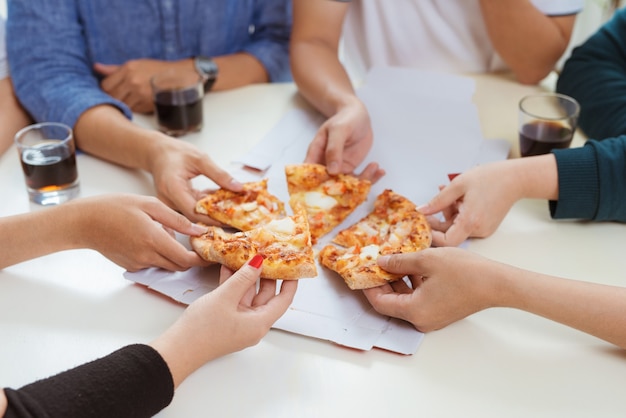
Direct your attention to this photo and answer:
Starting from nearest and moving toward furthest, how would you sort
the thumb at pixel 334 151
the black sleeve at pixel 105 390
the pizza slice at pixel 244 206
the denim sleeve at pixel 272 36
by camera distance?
the black sleeve at pixel 105 390
the pizza slice at pixel 244 206
the thumb at pixel 334 151
the denim sleeve at pixel 272 36

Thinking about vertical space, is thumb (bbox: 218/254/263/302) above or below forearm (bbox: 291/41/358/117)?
above

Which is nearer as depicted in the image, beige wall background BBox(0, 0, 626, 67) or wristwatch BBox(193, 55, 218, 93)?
wristwatch BBox(193, 55, 218, 93)

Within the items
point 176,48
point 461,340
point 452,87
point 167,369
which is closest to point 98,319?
point 167,369

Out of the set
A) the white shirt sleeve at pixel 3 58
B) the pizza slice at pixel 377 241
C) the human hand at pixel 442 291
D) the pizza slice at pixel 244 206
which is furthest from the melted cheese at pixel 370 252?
the white shirt sleeve at pixel 3 58

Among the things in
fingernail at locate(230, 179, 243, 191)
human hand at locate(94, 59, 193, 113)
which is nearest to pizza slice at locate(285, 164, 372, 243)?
fingernail at locate(230, 179, 243, 191)

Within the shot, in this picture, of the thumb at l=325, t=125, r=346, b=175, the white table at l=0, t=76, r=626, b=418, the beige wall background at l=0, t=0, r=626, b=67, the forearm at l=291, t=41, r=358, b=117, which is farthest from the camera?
the beige wall background at l=0, t=0, r=626, b=67

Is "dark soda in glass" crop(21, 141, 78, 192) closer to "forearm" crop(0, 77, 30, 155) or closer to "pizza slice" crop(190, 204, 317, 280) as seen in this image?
"forearm" crop(0, 77, 30, 155)

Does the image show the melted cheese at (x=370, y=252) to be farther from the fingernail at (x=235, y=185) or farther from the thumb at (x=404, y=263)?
the fingernail at (x=235, y=185)

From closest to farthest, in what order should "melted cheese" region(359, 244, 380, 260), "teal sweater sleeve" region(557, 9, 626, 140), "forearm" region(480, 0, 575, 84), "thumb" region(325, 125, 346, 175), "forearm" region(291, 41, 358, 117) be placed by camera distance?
"melted cheese" region(359, 244, 380, 260)
"thumb" region(325, 125, 346, 175)
"teal sweater sleeve" region(557, 9, 626, 140)
"forearm" region(291, 41, 358, 117)
"forearm" region(480, 0, 575, 84)
